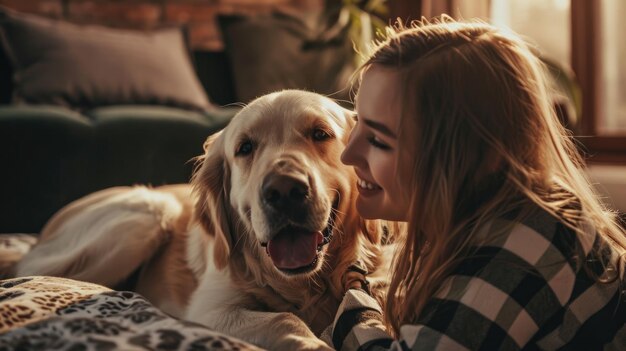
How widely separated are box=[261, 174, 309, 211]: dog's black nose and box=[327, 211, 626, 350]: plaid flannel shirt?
14.5 inches

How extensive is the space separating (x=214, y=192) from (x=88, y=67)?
217cm

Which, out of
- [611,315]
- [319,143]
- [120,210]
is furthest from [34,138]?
[611,315]

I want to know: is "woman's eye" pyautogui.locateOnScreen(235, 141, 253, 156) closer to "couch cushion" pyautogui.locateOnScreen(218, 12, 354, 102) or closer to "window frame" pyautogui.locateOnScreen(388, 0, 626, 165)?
"couch cushion" pyautogui.locateOnScreen(218, 12, 354, 102)

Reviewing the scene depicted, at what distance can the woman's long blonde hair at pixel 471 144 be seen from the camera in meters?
1.33

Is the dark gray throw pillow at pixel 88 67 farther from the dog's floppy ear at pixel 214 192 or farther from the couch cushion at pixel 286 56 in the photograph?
the dog's floppy ear at pixel 214 192

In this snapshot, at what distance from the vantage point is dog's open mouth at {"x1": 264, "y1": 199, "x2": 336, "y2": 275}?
1.62 metres

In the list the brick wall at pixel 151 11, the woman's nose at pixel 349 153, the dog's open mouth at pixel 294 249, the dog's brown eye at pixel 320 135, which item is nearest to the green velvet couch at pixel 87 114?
the brick wall at pixel 151 11

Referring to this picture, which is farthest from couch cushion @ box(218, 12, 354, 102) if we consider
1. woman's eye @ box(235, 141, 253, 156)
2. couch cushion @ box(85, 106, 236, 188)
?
woman's eye @ box(235, 141, 253, 156)

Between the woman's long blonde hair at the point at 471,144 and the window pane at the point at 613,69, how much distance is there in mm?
3282

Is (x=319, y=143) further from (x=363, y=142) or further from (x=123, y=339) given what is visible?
(x=123, y=339)

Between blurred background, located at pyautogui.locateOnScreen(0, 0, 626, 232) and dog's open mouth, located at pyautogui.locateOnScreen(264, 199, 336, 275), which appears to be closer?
dog's open mouth, located at pyautogui.locateOnScreen(264, 199, 336, 275)

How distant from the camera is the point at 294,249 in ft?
5.36

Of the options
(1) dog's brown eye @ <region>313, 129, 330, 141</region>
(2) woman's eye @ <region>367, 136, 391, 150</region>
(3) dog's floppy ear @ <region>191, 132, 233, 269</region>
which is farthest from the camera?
(3) dog's floppy ear @ <region>191, 132, 233, 269</region>

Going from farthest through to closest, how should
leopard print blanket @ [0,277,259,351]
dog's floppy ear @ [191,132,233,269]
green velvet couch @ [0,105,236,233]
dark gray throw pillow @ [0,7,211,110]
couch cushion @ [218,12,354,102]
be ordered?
1. couch cushion @ [218,12,354,102]
2. dark gray throw pillow @ [0,7,211,110]
3. green velvet couch @ [0,105,236,233]
4. dog's floppy ear @ [191,132,233,269]
5. leopard print blanket @ [0,277,259,351]
